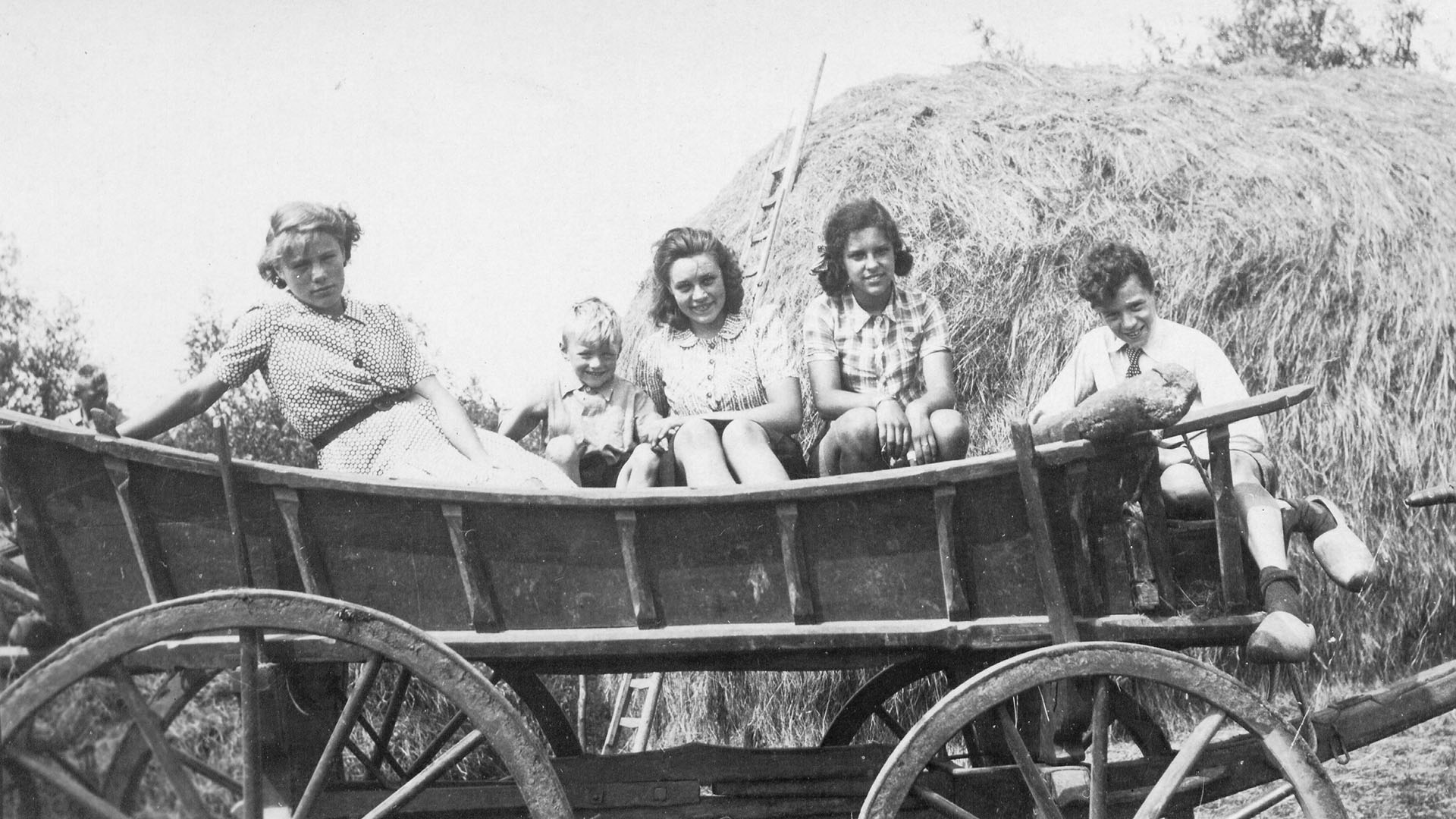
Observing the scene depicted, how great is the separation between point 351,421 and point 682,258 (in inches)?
46.8

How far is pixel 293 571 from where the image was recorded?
112 inches

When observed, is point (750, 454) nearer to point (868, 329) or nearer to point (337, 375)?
point (868, 329)

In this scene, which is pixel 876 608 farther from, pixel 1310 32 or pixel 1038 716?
pixel 1310 32

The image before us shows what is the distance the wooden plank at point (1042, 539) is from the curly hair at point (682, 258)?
162cm

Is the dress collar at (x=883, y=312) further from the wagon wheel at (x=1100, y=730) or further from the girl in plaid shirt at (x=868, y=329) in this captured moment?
the wagon wheel at (x=1100, y=730)

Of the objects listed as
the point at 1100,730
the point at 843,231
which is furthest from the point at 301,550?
the point at 843,231

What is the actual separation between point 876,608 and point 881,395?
3.56ft

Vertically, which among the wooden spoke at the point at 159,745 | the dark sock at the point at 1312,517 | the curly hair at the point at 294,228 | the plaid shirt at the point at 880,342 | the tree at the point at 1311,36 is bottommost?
the wooden spoke at the point at 159,745

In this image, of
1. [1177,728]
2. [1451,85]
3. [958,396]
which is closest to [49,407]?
[958,396]

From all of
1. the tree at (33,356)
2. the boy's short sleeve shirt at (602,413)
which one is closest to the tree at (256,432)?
the tree at (33,356)

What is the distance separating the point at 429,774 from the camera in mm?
2701

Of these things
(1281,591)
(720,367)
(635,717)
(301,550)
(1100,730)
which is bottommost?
(635,717)

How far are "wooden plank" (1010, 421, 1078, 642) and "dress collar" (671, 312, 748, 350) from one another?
1.51 meters

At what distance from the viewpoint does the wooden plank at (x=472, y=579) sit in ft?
9.00
